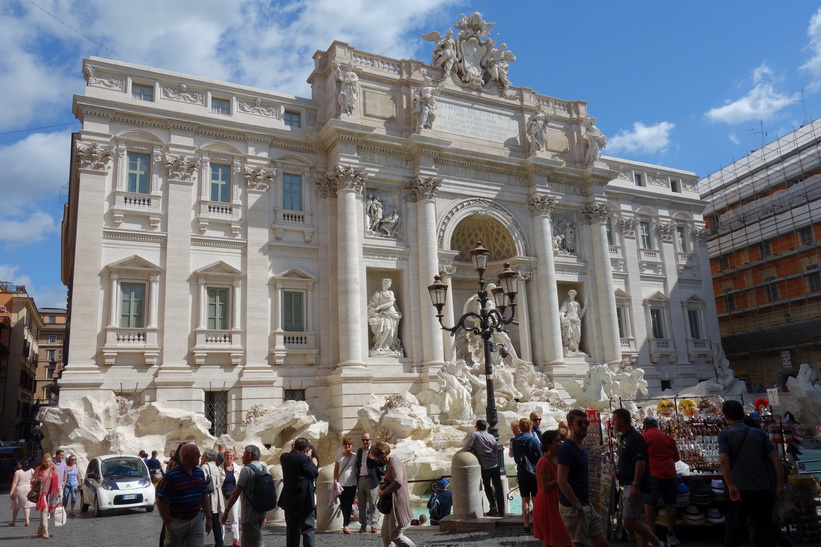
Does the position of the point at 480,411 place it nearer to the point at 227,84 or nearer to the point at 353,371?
the point at 353,371

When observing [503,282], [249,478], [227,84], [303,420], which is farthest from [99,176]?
[249,478]

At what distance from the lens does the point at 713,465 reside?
1106 centimetres

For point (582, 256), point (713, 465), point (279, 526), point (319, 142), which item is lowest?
point (279, 526)

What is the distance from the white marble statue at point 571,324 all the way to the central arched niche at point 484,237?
10.7 feet

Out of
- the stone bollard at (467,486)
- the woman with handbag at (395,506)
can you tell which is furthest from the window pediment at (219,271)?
the woman with handbag at (395,506)

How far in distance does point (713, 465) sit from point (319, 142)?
18334 millimetres

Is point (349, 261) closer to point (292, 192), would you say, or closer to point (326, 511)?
point (292, 192)

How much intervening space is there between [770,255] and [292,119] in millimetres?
28940

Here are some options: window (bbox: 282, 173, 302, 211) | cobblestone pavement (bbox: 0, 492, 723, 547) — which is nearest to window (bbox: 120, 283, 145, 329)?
window (bbox: 282, 173, 302, 211)

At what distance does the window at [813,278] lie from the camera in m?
36.1

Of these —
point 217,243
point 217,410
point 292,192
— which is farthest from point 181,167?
point 217,410

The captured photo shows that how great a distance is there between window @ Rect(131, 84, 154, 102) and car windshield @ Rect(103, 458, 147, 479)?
41.2ft

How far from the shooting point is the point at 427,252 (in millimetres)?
25391

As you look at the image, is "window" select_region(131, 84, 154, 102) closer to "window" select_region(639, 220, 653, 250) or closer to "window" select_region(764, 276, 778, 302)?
"window" select_region(639, 220, 653, 250)
